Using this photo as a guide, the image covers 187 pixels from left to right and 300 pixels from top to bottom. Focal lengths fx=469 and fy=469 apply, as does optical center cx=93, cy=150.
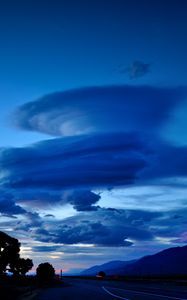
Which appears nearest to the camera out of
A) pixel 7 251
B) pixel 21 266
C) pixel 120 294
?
pixel 120 294

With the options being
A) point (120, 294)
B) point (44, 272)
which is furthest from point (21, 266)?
point (120, 294)

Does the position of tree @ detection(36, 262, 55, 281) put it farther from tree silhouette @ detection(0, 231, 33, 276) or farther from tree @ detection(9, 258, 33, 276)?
tree silhouette @ detection(0, 231, 33, 276)

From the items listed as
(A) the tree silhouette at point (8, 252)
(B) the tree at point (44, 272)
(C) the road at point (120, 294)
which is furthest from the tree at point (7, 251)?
(C) the road at point (120, 294)

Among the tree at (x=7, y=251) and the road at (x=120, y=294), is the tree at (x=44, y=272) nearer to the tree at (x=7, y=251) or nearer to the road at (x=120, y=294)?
the tree at (x=7, y=251)

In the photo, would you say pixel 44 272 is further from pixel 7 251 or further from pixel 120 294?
pixel 120 294

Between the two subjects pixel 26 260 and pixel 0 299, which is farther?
pixel 26 260

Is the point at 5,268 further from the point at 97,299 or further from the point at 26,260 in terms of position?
the point at 97,299

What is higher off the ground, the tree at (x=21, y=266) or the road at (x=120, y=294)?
the tree at (x=21, y=266)

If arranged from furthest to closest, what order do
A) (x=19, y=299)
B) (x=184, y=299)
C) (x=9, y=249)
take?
1. (x=9, y=249)
2. (x=19, y=299)
3. (x=184, y=299)

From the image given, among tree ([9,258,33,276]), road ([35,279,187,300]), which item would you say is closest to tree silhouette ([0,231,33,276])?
tree ([9,258,33,276])

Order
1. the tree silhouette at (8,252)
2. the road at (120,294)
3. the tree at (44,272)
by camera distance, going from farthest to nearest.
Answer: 1. the tree at (44,272)
2. the tree silhouette at (8,252)
3. the road at (120,294)

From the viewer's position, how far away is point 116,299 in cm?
3603

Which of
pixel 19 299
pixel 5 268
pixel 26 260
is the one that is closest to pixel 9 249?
pixel 5 268

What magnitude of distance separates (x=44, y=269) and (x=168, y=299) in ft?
422
